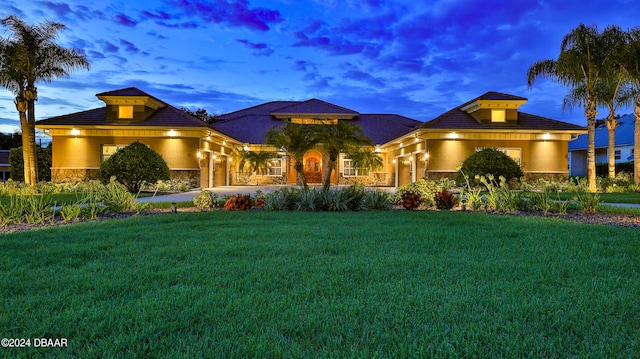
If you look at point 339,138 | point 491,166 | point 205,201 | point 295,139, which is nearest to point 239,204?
point 205,201

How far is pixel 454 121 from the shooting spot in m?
21.0

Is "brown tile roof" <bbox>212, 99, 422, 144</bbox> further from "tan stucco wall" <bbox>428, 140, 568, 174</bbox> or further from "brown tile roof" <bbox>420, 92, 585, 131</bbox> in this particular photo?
"tan stucco wall" <bbox>428, 140, 568, 174</bbox>

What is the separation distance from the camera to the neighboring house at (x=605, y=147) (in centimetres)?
3150

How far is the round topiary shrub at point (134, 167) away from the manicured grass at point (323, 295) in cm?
978

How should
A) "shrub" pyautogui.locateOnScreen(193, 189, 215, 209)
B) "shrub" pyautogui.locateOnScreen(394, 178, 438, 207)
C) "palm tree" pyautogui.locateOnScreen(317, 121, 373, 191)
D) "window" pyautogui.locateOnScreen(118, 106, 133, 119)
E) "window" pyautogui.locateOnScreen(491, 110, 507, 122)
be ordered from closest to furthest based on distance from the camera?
"shrub" pyautogui.locateOnScreen(193, 189, 215, 209)
"shrub" pyautogui.locateOnScreen(394, 178, 438, 207)
"palm tree" pyautogui.locateOnScreen(317, 121, 373, 191)
"window" pyautogui.locateOnScreen(118, 106, 133, 119)
"window" pyautogui.locateOnScreen(491, 110, 507, 122)

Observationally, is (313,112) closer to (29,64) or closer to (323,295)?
(29,64)

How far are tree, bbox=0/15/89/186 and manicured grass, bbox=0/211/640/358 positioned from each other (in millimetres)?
13478

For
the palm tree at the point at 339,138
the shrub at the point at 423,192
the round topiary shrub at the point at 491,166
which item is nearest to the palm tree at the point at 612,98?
the round topiary shrub at the point at 491,166

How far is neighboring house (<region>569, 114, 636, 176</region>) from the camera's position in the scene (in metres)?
31.5

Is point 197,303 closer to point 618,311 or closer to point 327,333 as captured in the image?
point 327,333

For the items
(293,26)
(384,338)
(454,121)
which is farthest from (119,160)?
(454,121)

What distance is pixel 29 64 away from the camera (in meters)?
15.8

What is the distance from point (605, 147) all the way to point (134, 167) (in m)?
36.0

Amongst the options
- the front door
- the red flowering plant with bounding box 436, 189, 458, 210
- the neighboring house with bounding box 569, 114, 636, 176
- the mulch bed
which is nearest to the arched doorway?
the front door
